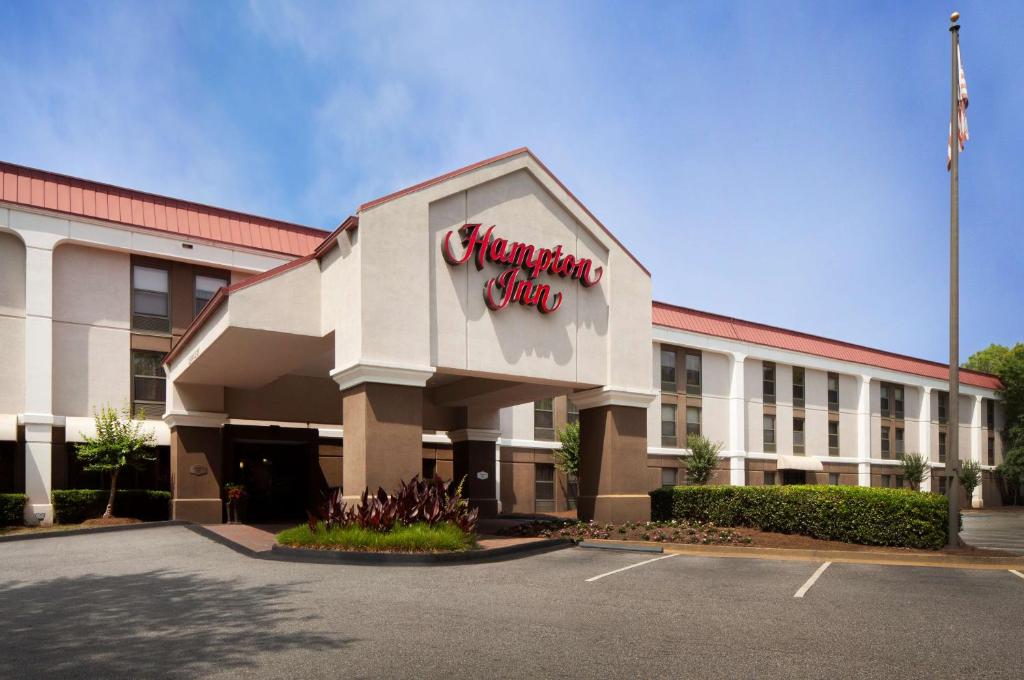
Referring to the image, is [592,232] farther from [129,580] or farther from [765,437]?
[765,437]

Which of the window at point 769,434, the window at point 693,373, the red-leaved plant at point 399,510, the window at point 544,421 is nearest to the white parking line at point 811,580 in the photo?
the red-leaved plant at point 399,510

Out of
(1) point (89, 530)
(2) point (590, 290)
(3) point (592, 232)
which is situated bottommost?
(1) point (89, 530)

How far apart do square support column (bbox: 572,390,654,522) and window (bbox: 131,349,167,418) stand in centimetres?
1714

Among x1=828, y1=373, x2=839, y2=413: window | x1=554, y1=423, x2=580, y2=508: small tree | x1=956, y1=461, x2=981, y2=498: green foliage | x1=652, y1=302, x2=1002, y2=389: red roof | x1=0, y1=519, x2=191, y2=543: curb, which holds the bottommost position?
x1=956, y1=461, x2=981, y2=498: green foliage

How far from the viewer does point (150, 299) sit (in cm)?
3114

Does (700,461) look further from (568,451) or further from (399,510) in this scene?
(399,510)

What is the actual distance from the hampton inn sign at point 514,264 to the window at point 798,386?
1364 inches

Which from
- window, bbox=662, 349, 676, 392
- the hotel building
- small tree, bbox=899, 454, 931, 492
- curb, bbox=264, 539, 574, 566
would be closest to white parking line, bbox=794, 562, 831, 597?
curb, bbox=264, 539, 574, 566

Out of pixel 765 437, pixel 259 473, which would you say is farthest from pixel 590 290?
pixel 765 437

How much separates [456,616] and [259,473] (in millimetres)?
20974

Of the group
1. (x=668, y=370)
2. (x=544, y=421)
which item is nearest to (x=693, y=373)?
(x=668, y=370)

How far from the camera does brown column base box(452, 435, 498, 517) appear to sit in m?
31.3

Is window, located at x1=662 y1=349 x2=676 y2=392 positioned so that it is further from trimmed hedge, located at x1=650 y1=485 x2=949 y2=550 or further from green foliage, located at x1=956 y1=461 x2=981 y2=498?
green foliage, located at x1=956 y1=461 x2=981 y2=498

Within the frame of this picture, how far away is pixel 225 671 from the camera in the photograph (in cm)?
753
